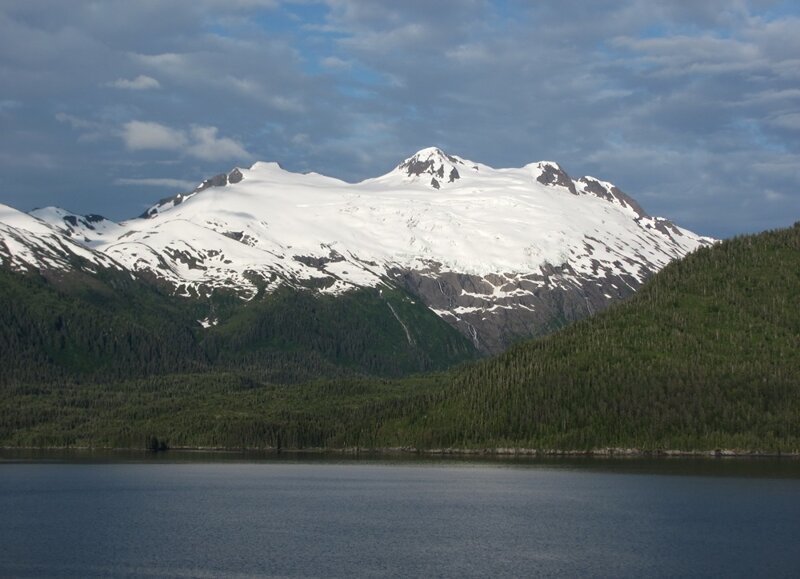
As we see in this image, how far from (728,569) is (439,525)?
45.7 meters

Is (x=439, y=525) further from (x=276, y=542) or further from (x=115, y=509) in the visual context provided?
(x=115, y=509)

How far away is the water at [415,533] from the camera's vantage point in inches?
4791

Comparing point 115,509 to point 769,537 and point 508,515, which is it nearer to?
point 508,515

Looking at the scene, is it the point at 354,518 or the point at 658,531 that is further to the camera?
the point at 354,518

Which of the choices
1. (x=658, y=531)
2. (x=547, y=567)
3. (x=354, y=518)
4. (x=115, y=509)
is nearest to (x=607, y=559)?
(x=547, y=567)

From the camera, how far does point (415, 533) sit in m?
148

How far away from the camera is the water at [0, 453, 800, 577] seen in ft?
399

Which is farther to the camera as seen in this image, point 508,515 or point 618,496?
point 618,496

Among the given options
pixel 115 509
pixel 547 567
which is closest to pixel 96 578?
pixel 547 567

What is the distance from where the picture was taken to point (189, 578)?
378 ft

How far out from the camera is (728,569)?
119 meters

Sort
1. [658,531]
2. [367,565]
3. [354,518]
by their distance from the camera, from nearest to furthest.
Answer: [367,565]
[658,531]
[354,518]

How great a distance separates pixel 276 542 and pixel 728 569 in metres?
49.9

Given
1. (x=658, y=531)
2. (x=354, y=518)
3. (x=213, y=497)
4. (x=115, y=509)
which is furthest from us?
(x=213, y=497)
